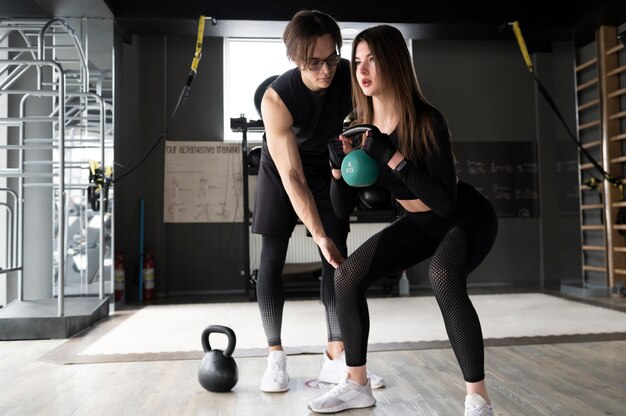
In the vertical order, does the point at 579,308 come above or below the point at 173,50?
below

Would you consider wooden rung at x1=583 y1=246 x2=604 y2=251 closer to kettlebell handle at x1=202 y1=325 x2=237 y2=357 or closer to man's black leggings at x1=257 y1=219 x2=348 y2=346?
man's black leggings at x1=257 y1=219 x2=348 y2=346

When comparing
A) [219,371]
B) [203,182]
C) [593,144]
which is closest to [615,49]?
[593,144]

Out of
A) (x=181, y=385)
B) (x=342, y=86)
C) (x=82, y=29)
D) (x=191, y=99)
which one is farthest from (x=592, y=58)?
(x=181, y=385)

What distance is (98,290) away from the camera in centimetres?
426

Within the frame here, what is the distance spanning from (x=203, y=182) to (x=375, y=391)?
3.77m

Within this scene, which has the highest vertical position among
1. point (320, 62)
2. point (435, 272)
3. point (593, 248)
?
point (320, 62)

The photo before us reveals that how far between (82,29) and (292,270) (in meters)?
2.63

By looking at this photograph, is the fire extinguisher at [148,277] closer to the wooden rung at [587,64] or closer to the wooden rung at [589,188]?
the wooden rung at [589,188]

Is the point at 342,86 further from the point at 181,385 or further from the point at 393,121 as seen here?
the point at 181,385

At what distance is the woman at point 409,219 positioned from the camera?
1430mm

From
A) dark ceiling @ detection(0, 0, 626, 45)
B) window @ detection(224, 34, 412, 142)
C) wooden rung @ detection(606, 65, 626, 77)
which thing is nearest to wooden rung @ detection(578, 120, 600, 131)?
wooden rung @ detection(606, 65, 626, 77)

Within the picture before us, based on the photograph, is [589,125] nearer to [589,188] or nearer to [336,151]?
[589,188]

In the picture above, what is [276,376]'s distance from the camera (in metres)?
1.94

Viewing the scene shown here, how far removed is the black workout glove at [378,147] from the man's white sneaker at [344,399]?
708 mm
